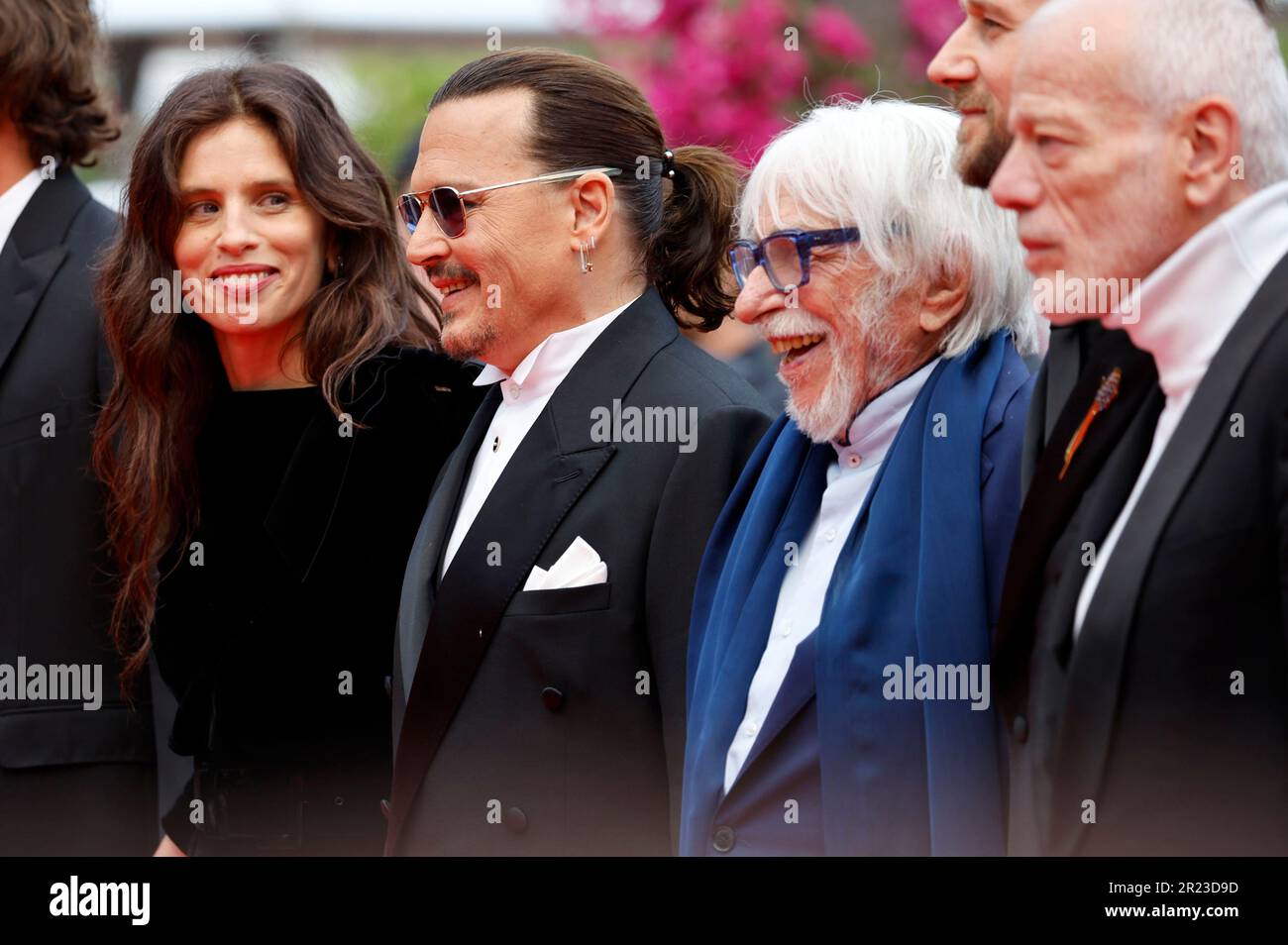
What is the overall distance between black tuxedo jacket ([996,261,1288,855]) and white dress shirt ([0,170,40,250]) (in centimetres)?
334

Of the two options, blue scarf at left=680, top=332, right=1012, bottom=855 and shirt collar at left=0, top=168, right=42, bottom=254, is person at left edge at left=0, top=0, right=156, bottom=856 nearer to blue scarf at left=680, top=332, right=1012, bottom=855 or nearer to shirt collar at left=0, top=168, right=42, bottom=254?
shirt collar at left=0, top=168, right=42, bottom=254

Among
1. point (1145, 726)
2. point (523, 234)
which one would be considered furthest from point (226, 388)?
point (1145, 726)

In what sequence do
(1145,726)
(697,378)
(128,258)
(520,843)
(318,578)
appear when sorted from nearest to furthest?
(1145,726)
(520,843)
(697,378)
(318,578)
(128,258)

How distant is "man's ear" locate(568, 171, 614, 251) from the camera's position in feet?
13.1

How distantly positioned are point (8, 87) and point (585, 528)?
2353 mm

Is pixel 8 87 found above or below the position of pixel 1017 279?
above

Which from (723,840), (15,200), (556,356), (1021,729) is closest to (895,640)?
(1021,729)

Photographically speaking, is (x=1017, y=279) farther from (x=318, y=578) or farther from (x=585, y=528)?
(x=318, y=578)

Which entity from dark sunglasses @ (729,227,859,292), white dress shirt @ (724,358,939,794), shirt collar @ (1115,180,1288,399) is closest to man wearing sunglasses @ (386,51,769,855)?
white dress shirt @ (724,358,939,794)

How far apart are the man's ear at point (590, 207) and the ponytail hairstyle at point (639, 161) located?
51mm

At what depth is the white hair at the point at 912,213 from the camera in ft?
11.3

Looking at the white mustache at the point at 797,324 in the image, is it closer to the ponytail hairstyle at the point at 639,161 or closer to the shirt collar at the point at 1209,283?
the ponytail hairstyle at the point at 639,161

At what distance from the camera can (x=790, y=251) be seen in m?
3.53

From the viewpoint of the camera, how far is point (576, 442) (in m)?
3.82
